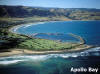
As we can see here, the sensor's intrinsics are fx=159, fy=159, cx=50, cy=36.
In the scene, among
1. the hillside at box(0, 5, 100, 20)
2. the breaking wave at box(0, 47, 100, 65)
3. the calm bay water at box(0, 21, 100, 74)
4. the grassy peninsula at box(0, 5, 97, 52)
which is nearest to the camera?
the calm bay water at box(0, 21, 100, 74)

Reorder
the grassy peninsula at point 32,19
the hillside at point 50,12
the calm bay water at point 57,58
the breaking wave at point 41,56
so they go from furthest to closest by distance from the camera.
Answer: the hillside at point 50,12
the grassy peninsula at point 32,19
the breaking wave at point 41,56
the calm bay water at point 57,58

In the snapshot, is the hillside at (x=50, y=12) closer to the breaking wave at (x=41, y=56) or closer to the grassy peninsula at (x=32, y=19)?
the grassy peninsula at (x=32, y=19)

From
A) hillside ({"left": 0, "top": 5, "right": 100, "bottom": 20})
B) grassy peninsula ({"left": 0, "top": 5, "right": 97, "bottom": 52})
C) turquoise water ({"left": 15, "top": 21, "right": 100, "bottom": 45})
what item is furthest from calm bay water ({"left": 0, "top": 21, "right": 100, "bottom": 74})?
hillside ({"left": 0, "top": 5, "right": 100, "bottom": 20})

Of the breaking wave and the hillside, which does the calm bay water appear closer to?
the breaking wave

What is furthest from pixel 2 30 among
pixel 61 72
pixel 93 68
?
pixel 93 68

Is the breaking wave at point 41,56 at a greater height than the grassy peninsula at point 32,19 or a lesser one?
lesser

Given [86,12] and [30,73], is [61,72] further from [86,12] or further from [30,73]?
[86,12]

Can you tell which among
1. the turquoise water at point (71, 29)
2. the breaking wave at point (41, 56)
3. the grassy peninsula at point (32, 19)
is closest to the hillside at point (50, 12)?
the grassy peninsula at point (32, 19)

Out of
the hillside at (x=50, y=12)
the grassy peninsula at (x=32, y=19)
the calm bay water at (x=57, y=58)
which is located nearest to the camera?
the calm bay water at (x=57, y=58)
